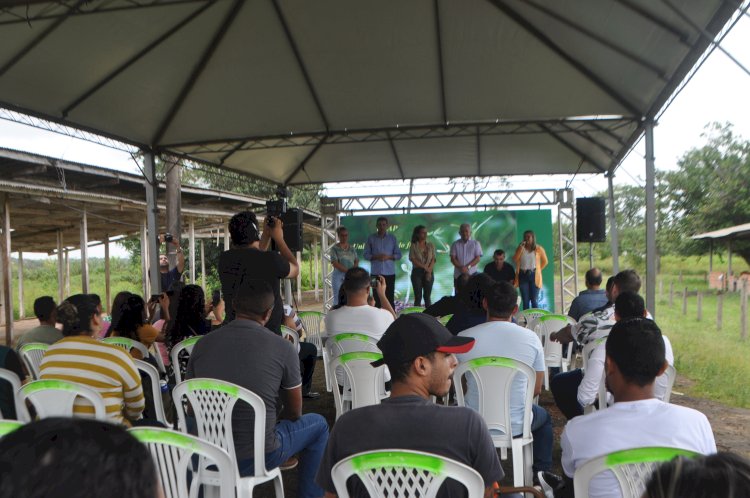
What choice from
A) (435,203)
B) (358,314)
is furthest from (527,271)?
(358,314)

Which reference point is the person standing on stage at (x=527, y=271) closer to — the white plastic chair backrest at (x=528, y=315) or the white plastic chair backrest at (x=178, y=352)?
the white plastic chair backrest at (x=528, y=315)

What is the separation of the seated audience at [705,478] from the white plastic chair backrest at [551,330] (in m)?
4.92

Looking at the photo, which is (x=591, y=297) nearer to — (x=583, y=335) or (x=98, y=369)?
(x=583, y=335)

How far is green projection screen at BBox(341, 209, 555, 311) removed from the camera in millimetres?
11953

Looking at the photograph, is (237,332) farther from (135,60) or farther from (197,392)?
(135,60)

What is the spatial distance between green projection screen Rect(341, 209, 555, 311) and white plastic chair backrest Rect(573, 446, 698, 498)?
10.2m

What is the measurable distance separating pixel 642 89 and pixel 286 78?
4.54 m

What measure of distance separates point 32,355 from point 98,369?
1.76 meters

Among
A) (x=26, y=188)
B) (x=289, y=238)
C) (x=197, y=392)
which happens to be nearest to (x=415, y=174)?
(x=289, y=238)

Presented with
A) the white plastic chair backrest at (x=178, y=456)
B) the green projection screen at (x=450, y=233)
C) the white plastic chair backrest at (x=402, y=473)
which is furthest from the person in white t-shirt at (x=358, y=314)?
the green projection screen at (x=450, y=233)

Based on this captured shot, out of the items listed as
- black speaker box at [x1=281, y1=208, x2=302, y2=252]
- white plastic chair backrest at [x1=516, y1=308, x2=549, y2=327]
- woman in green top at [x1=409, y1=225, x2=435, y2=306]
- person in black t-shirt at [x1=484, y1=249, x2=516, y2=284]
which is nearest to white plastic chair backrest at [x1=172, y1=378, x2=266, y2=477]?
white plastic chair backrest at [x1=516, y1=308, x2=549, y2=327]

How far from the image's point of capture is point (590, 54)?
6.75 meters

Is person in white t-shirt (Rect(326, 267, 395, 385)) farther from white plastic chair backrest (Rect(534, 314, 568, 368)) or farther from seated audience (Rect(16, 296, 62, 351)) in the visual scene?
seated audience (Rect(16, 296, 62, 351))

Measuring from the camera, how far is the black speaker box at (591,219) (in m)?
10.3
